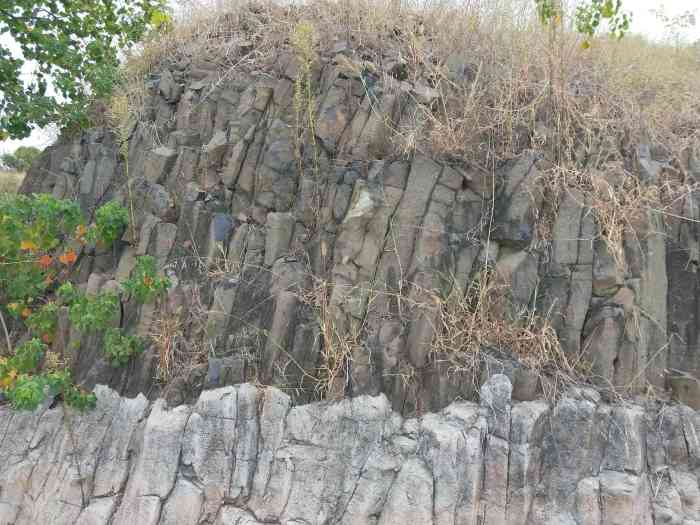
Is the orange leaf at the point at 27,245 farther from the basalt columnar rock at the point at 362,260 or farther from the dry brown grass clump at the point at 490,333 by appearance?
the dry brown grass clump at the point at 490,333

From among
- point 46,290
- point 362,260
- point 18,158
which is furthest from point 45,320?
point 18,158

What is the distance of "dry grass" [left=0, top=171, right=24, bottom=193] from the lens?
10201 mm

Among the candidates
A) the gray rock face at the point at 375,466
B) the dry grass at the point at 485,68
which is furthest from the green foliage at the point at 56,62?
the gray rock face at the point at 375,466

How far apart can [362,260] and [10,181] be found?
7.89 m

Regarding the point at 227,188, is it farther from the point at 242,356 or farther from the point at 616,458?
the point at 616,458

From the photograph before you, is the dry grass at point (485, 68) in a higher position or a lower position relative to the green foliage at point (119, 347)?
higher

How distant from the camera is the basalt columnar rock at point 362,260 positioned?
5352 millimetres

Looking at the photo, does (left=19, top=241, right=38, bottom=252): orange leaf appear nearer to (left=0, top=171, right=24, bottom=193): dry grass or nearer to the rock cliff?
Result: the rock cliff

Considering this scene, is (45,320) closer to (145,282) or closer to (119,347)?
(119,347)

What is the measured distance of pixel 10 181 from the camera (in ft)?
35.2

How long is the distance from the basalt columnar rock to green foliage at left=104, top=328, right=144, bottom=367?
0.37 feet

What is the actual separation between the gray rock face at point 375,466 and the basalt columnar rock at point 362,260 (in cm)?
23

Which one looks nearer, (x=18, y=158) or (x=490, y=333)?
(x=490, y=333)

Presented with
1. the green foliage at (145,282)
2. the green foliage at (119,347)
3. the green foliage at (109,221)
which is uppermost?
the green foliage at (109,221)
